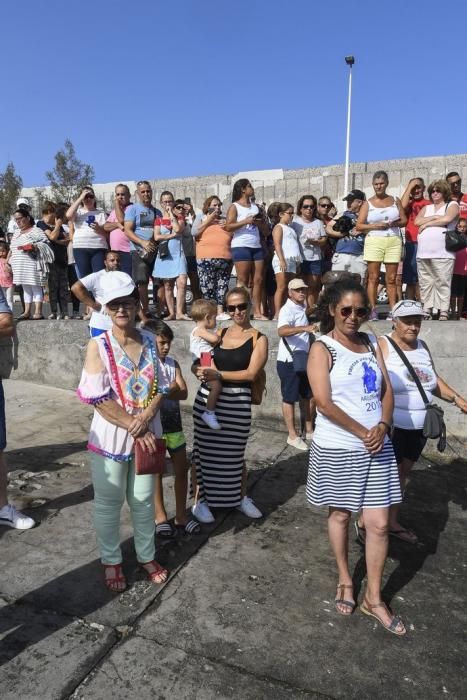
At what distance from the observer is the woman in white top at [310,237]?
A: 710cm

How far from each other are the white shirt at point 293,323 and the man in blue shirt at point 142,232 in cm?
244

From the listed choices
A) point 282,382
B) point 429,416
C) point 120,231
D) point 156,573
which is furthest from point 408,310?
point 120,231

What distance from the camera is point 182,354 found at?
6.99 metres

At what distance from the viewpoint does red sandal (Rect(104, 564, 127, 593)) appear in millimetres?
3158

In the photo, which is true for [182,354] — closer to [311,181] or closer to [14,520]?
[14,520]

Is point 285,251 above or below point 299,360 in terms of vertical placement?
above

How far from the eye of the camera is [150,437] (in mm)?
3064

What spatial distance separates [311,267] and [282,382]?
2.08 metres

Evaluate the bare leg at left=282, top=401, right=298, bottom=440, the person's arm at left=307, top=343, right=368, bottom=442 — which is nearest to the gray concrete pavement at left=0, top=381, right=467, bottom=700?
the person's arm at left=307, top=343, right=368, bottom=442

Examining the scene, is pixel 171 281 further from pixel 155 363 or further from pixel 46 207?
pixel 155 363

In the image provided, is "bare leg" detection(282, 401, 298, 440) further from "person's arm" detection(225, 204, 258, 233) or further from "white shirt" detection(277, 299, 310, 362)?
"person's arm" detection(225, 204, 258, 233)

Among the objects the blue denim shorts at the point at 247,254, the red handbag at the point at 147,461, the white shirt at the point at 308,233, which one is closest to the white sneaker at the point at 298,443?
the blue denim shorts at the point at 247,254

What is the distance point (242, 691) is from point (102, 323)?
3.90 metres

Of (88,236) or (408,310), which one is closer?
(408,310)
